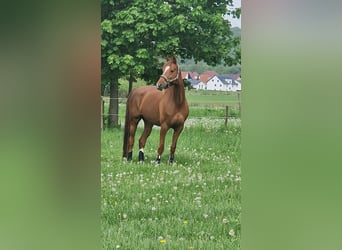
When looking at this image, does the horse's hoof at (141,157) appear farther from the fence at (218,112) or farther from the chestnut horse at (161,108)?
the fence at (218,112)

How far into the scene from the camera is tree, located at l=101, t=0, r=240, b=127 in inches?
65.2

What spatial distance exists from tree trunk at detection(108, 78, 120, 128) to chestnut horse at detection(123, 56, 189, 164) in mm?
42

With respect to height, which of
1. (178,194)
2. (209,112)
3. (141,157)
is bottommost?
(178,194)

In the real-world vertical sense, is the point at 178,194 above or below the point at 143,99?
below

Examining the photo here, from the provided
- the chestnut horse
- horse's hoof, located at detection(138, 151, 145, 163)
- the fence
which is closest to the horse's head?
the chestnut horse

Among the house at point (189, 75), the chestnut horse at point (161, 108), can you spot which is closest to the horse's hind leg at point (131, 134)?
the chestnut horse at point (161, 108)

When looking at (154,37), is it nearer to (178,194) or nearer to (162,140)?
(162,140)

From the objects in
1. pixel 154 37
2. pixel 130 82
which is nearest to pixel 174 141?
pixel 130 82

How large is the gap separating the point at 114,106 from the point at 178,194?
1.32 ft

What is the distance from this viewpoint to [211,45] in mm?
1679

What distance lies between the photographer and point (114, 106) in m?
1.74

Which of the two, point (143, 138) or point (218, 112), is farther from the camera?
point (143, 138)

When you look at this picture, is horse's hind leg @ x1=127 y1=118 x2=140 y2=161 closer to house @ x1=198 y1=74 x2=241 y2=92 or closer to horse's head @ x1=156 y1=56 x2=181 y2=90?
horse's head @ x1=156 y1=56 x2=181 y2=90
